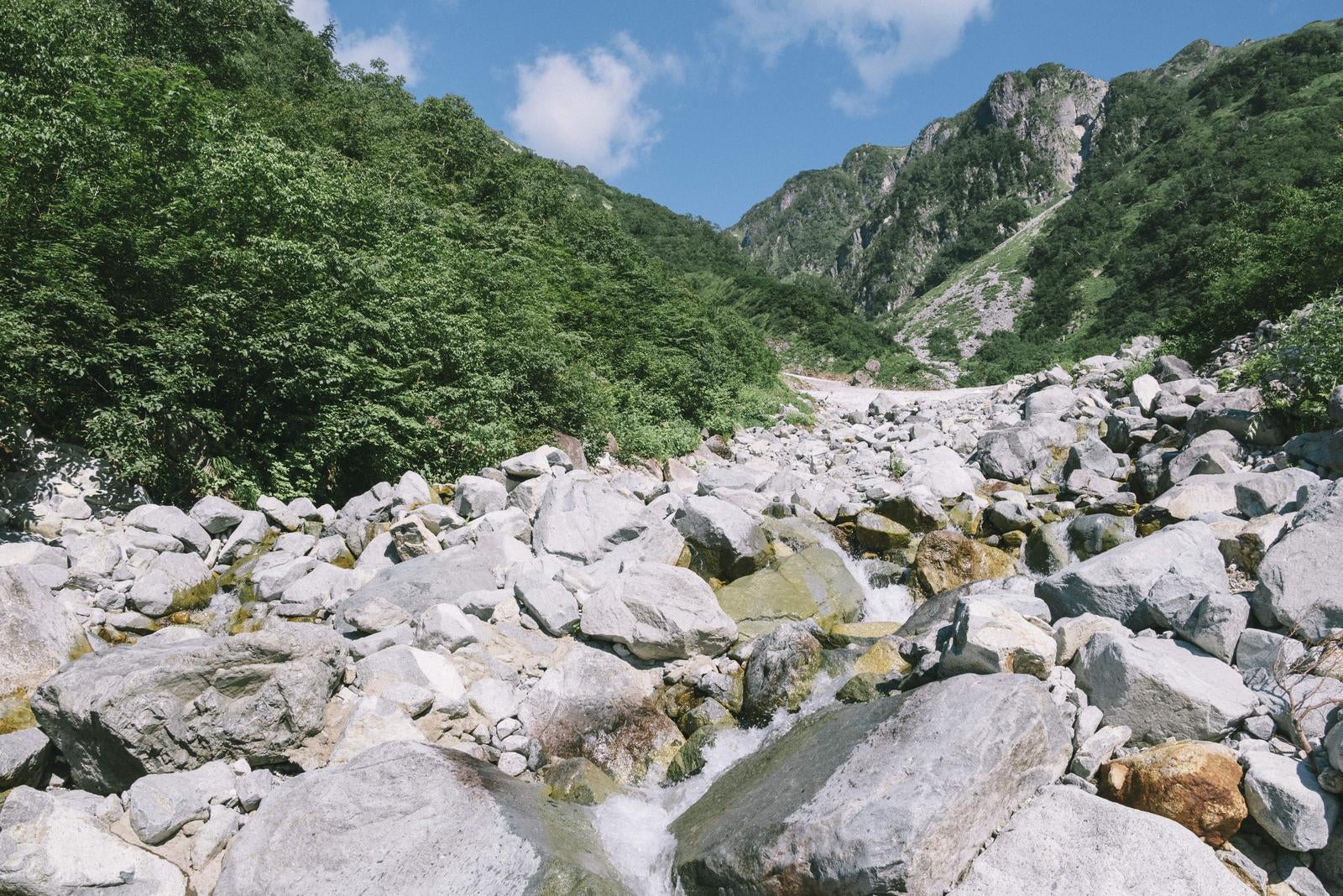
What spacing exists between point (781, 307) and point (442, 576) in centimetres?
4518

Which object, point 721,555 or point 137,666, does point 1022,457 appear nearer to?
point 721,555

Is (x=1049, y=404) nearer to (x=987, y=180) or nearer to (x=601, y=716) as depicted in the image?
(x=601, y=716)

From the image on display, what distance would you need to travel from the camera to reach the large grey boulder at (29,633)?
17.7 feet

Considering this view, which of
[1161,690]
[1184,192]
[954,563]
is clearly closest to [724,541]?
[954,563]

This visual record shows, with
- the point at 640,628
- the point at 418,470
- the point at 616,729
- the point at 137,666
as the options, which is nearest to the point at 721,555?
the point at 640,628

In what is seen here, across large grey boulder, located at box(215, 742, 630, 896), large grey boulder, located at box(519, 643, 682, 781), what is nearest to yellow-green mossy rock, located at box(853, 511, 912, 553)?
large grey boulder, located at box(519, 643, 682, 781)

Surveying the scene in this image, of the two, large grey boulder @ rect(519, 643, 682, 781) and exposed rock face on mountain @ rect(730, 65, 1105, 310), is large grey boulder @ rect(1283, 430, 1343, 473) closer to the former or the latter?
large grey boulder @ rect(519, 643, 682, 781)

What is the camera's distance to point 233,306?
8641 millimetres

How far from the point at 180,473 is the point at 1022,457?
1582 cm

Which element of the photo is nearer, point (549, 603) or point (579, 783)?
point (579, 783)

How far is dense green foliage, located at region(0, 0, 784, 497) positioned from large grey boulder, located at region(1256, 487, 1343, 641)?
10.5 m

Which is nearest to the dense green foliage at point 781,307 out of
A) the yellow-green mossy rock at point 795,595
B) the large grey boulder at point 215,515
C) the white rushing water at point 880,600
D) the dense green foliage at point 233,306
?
the dense green foliage at point 233,306

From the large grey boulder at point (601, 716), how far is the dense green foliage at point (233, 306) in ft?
18.3

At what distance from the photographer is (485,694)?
6051 millimetres
